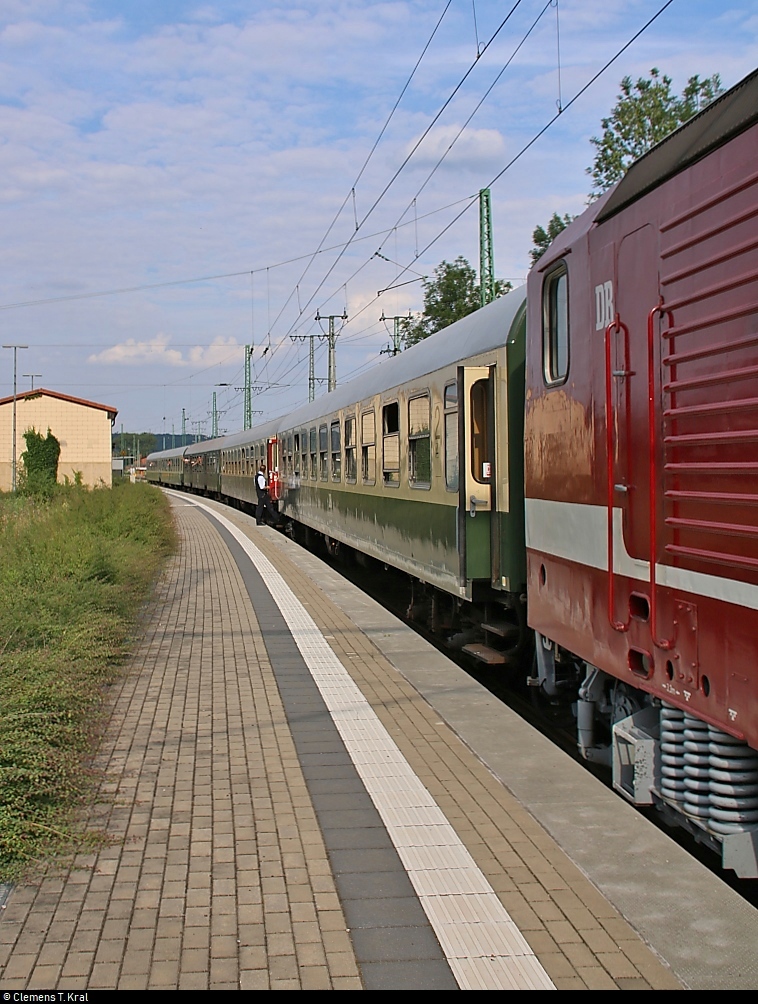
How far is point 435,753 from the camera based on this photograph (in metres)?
6.75

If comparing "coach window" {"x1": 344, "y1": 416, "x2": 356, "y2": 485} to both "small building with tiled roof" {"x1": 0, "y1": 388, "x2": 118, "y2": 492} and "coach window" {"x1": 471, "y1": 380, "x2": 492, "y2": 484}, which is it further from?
"small building with tiled roof" {"x1": 0, "y1": 388, "x2": 118, "y2": 492}

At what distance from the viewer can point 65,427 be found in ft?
189

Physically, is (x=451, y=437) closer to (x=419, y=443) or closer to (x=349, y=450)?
(x=419, y=443)

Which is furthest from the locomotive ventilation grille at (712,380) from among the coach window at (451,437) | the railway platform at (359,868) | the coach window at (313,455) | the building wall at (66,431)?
the building wall at (66,431)

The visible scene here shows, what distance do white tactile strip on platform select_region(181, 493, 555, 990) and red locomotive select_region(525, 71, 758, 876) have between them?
91cm

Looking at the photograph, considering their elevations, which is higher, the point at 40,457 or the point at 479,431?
the point at 40,457

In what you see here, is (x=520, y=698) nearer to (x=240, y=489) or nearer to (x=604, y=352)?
(x=604, y=352)

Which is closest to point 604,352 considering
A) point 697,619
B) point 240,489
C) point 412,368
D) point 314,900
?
point 697,619

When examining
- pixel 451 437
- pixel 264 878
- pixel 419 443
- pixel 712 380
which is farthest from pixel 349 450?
pixel 712 380

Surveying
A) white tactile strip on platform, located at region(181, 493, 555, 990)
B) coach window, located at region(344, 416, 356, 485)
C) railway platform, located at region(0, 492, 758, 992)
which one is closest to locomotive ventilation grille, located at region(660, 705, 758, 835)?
railway platform, located at region(0, 492, 758, 992)

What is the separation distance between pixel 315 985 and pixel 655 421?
2.69m

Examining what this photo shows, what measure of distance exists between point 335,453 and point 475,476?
9.74m

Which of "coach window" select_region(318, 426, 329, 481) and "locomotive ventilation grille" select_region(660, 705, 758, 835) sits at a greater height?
"coach window" select_region(318, 426, 329, 481)

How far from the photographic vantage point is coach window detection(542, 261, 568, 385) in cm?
603
